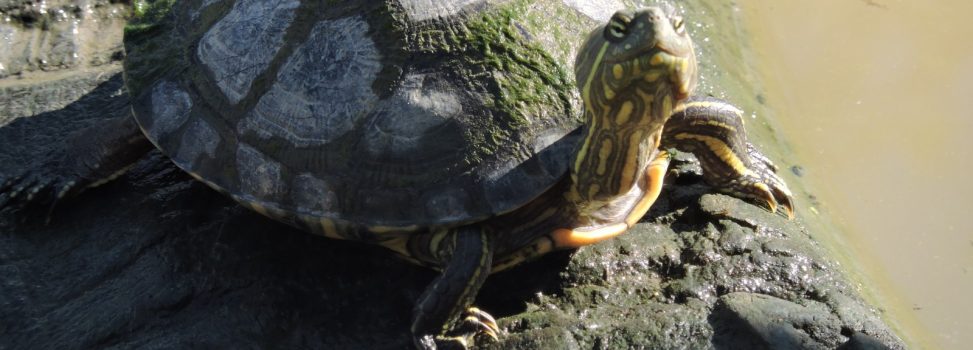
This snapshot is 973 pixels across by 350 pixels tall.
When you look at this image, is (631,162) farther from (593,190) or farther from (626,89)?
(626,89)

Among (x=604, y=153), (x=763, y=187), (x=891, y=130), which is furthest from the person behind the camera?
(x=891, y=130)

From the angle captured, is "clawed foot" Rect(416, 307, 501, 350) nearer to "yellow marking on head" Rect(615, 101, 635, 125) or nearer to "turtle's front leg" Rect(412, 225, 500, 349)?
"turtle's front leg" Rect(412, 225, 500, 349)

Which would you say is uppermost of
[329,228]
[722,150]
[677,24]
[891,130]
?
[677,24]

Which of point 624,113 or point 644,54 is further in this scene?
point 624,113

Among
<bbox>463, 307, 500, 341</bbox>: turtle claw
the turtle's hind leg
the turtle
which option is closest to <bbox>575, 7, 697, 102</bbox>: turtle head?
the turtle

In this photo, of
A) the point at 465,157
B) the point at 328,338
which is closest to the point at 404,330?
the point at 328,338

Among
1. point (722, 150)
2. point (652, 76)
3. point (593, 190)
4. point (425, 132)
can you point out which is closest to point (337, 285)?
point (425, 132)
